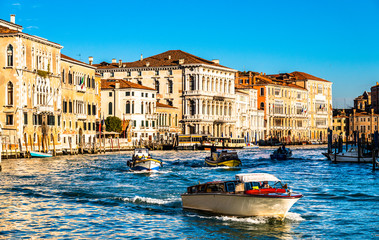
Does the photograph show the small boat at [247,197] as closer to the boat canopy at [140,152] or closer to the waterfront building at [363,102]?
the boat canopy at [140,152]

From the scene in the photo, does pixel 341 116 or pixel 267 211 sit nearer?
pixel 267 211

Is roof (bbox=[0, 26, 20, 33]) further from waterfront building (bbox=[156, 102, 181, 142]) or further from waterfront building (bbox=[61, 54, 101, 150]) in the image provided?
waterfront building (bbox=[156, 102, 181, 142])

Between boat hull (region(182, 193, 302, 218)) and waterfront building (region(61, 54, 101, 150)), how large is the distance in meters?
38.2

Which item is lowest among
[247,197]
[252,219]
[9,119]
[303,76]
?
[252,219]

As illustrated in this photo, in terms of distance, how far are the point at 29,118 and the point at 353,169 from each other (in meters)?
24.9

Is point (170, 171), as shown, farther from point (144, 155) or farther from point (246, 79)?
point (246, 79)

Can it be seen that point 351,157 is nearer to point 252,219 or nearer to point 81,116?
point 81,116

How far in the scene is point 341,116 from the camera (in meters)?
142

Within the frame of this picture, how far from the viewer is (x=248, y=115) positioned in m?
101

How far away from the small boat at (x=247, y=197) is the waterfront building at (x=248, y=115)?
75.5 m

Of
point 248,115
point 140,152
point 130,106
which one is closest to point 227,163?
point 140,152

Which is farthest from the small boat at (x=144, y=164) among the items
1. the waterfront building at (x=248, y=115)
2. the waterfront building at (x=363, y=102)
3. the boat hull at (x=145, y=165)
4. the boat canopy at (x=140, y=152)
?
the waterfront building at (x=363, y=102)

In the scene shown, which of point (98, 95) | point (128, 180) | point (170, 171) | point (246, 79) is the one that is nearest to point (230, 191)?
point (128, 180)

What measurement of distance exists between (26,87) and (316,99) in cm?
7929
